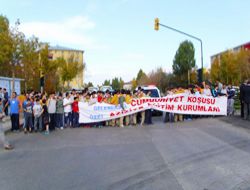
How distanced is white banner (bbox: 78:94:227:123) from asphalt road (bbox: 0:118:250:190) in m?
3.20

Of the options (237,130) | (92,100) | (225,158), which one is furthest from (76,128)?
(225,158)

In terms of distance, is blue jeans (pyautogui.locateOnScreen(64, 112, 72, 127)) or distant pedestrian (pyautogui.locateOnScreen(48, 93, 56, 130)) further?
blue jeans (pyautogui.locateOnScreen(64, 112, 72, 127))

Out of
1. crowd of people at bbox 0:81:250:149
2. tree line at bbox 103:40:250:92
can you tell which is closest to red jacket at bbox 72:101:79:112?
crowd of people at bbox 0:81:250:149

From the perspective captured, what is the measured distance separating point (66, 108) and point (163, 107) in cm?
506

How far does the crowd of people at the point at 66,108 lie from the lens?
14.7m

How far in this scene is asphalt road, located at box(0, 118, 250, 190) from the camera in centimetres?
646

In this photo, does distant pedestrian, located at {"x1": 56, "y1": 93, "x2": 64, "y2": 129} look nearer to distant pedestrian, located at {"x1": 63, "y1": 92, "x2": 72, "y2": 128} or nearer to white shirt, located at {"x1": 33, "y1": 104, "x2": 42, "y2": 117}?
distant pedestrian, located at {"x1": 63, "y1": 92, "x2": 72, "y2": 128}

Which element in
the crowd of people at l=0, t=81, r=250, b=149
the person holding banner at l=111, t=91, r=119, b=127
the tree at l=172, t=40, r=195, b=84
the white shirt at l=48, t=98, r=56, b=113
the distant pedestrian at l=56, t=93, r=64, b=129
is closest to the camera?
the crowd of people at l=0, t=81, r=250, b=149

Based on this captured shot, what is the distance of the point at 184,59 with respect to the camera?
83.6 metres

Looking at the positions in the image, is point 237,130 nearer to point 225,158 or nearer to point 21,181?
point 225,158

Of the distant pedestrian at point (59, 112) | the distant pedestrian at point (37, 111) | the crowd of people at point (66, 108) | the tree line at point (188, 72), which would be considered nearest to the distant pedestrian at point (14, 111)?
the crowd of people at point (66, 108)

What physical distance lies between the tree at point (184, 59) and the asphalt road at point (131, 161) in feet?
234

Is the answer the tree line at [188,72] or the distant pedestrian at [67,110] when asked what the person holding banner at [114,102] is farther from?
the tree line at [188,72]

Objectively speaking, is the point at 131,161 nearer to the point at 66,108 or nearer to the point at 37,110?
the point at 37,110
